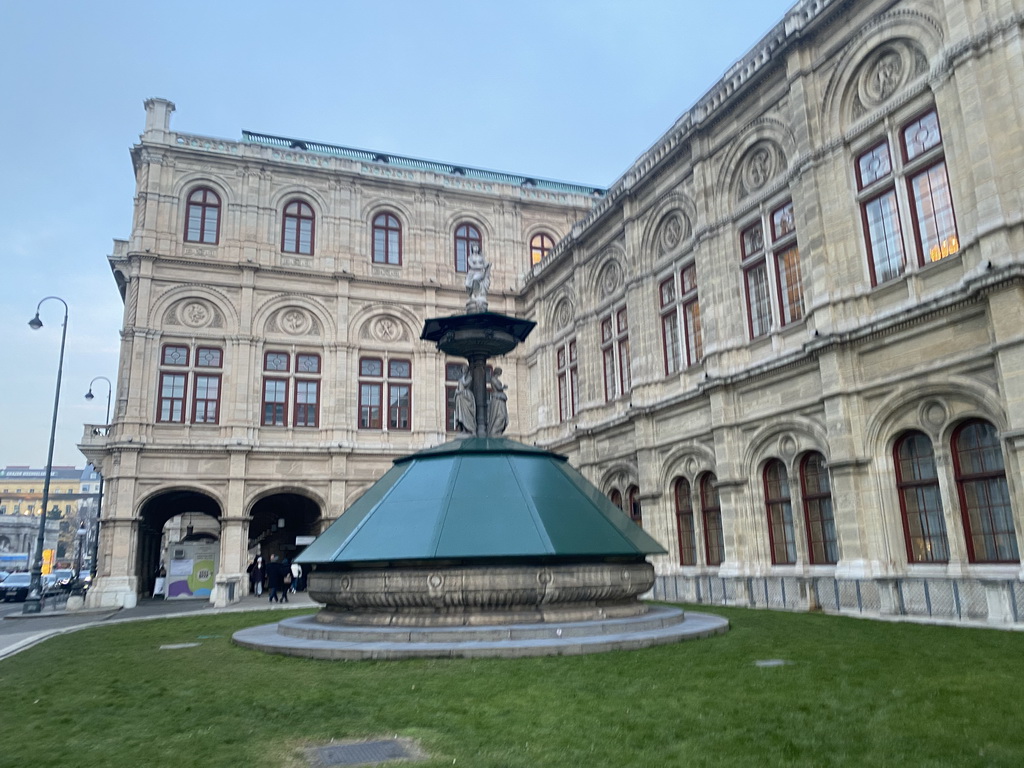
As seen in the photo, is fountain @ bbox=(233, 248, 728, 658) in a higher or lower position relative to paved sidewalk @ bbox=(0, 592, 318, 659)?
higher

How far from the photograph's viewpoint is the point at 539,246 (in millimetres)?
34406

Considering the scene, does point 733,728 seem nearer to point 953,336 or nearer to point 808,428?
point 953,336

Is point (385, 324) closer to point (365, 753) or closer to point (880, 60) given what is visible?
point (880, 60)

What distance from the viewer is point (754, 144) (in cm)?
1867

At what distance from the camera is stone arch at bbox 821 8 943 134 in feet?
46.2

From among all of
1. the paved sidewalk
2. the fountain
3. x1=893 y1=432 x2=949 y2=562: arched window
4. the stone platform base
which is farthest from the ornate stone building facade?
the stone platform base

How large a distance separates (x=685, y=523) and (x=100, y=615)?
56.1 ft

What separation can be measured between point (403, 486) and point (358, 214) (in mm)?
22430

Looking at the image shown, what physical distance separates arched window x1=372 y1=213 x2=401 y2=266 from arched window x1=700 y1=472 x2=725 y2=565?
694 inches

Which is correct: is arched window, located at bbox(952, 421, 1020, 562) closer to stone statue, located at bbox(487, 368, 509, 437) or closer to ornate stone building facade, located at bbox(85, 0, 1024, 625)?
ornate stone building facade, located at bbox(85, 0, 1024, 625)

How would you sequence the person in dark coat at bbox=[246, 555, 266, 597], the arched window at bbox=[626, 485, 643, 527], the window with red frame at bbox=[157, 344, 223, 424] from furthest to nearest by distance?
the window with red frame at bbox=[157, 344, 223, 424]
the person in dark coat at bbox=[246, 555, 266, 597]
the arched window at bbox=[626, 485, 643, 527]

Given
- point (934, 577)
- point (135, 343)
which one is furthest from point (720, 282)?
point (135, 343)

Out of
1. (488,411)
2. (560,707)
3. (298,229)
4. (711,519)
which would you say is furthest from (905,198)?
(298,229)

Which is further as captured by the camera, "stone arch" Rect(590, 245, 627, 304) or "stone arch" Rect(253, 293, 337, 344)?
"stone arch" Rect(253, 293, 337, 344)
